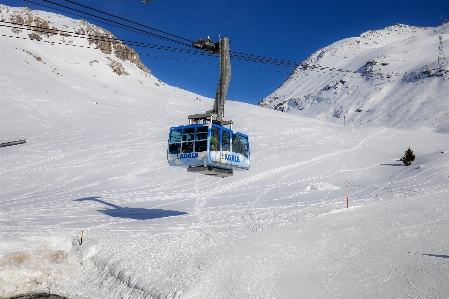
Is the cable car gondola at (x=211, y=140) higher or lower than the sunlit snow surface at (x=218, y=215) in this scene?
higher

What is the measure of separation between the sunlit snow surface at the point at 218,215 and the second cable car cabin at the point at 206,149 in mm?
3126

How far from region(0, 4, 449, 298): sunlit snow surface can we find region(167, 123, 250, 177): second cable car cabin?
313 centimetres

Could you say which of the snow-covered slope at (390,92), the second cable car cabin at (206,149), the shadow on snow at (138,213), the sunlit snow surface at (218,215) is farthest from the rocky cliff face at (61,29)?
the second cable car cabin at (206,149)

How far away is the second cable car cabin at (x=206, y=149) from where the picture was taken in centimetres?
1636

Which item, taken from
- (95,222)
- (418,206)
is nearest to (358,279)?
(418,206)

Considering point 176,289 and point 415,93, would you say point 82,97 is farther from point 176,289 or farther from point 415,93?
point 415,93

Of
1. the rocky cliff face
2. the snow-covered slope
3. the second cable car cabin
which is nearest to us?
the second cable car cabin

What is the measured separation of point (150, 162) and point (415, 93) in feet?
380

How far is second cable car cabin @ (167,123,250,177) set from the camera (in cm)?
1636

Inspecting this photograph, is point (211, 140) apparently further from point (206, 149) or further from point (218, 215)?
point (218, 215)

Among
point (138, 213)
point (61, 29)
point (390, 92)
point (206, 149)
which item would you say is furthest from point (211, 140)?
point (390, 92)

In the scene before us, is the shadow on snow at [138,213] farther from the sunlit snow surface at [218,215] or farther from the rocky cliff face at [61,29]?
the rocky cliff face at [61,29]

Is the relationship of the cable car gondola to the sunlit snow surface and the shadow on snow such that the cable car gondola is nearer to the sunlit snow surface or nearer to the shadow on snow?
the sunlit snow surface

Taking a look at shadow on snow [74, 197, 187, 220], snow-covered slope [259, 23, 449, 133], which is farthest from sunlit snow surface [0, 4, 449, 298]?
snow-covered slope [259, 23, 449, 133]
